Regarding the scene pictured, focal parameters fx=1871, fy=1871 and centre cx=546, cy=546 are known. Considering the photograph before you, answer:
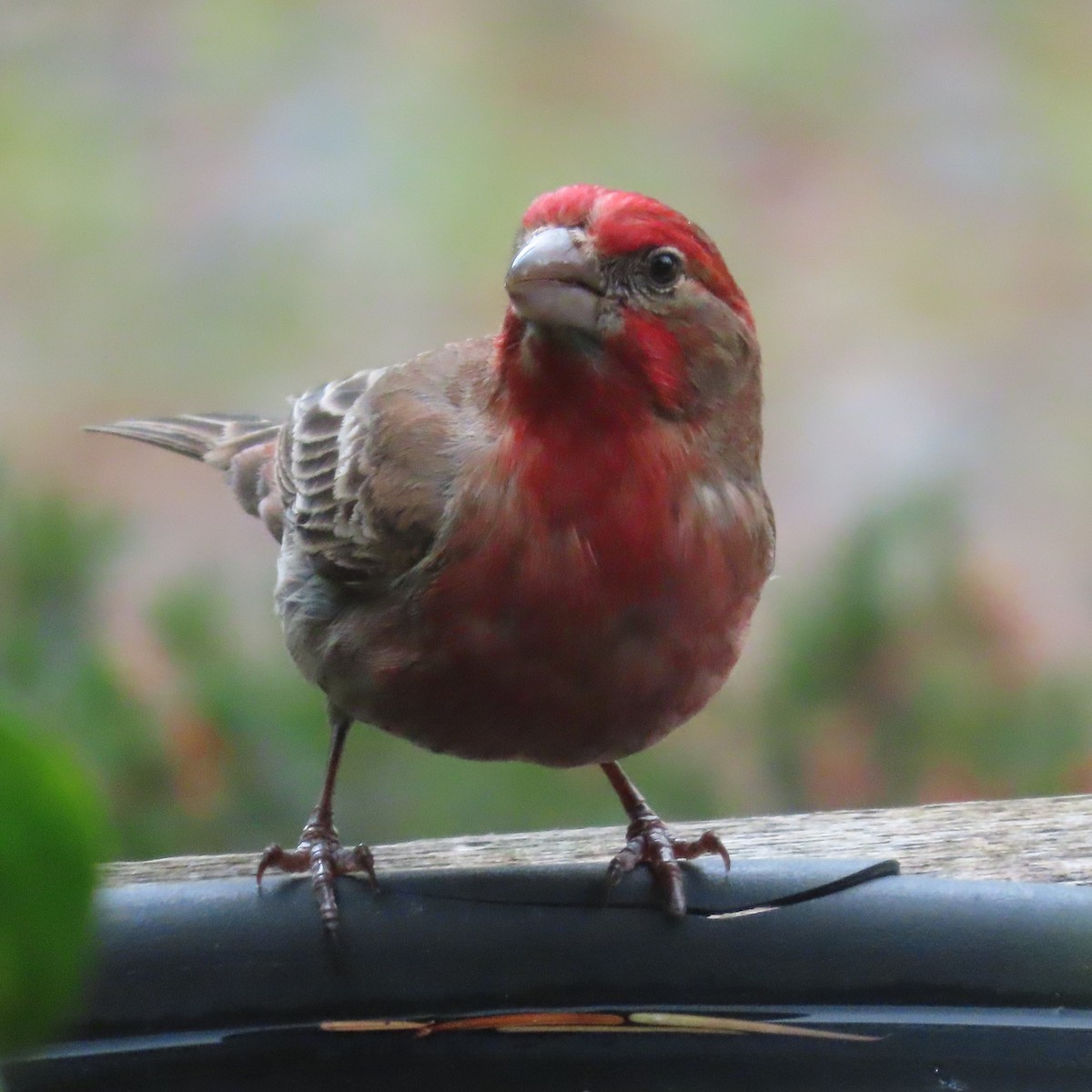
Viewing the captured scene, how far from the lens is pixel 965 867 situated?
9.50ft

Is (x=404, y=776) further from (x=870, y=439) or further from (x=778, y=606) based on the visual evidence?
(x=870, y=439)

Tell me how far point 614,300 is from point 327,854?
Result: 1.07 metres

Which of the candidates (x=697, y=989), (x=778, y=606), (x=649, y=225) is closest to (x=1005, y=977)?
(x=697, y=989)

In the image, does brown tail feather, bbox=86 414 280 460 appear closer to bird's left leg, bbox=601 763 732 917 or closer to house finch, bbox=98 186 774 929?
house finch, bbox=98 186 774 929

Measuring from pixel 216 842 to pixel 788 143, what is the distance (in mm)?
4181

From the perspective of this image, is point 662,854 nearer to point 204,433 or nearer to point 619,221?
point 619,221

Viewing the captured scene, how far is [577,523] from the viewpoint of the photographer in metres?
2.76

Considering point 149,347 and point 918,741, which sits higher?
point 149,347

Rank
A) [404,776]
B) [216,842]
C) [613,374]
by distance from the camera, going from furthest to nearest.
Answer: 1. [404,776]
2. [216,842]
3. [613,374]

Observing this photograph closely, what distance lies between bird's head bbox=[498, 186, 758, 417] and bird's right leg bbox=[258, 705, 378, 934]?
2.55 feet

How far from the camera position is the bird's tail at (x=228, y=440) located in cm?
431

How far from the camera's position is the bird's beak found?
2.59m

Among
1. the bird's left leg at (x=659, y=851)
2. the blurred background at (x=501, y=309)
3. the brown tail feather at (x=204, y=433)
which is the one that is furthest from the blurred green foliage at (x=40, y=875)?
the brown tail feather at (x=204, y=433)

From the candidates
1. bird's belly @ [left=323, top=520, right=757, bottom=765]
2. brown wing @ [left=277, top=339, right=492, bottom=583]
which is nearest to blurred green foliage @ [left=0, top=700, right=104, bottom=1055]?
bird's belly @ [left=323, top=520, right=757, bottom=765]
